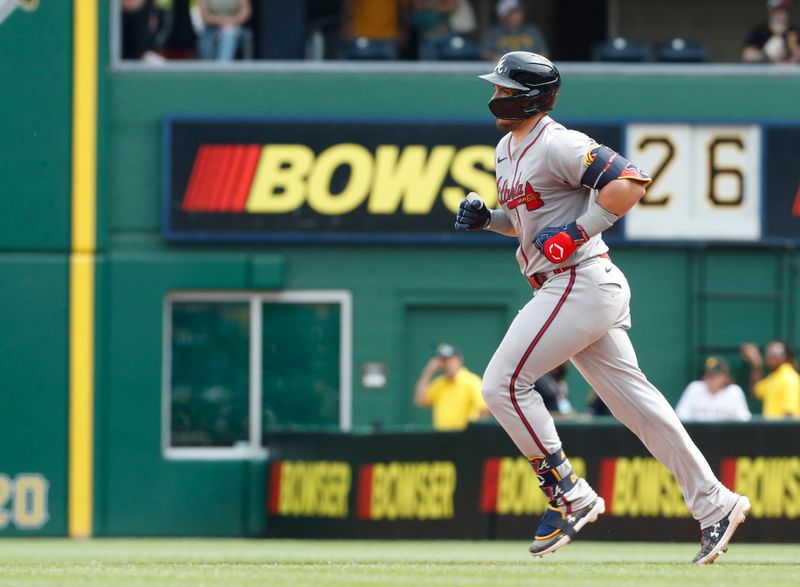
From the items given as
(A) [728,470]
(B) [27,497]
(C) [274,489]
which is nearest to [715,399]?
(A) [728,470]

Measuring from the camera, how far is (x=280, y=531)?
16203 millimetres

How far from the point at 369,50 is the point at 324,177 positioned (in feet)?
4.64

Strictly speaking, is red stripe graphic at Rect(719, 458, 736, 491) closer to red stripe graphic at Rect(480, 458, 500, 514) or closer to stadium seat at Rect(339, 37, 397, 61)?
red stripe graphic at Rect(480, 458, 500, 514)

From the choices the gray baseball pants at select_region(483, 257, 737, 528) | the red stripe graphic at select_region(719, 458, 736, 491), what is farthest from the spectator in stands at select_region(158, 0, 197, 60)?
the gray baseball pants at select_region(483, 257, 737, 528)

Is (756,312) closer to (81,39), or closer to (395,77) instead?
(395,77)

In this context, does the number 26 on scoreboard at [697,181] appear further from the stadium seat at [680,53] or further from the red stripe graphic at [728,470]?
the red stripe graphic at [728,470]

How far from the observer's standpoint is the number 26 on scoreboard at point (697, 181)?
57.0ft

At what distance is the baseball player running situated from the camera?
24.3 ft

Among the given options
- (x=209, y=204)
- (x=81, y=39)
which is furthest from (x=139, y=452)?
(x=81, y=39)

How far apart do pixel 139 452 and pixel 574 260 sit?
10.3 meters

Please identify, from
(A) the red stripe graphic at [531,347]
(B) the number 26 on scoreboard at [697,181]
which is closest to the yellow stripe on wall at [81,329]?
(B) the number 26 on scoreboard at [697,181]

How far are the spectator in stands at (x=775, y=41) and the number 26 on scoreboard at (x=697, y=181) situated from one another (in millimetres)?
898

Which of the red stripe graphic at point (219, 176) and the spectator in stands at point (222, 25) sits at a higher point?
the spectator in stands at point (222, 25)

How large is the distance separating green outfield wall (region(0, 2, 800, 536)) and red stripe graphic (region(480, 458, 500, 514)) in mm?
1967
